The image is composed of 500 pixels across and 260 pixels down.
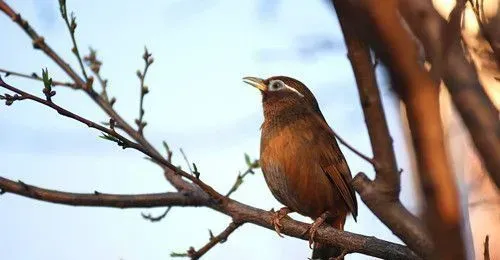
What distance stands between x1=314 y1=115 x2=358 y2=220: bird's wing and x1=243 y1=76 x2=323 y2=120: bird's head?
0.73 meters

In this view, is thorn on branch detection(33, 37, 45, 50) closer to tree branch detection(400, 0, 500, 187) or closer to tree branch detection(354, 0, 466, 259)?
tree branch detection(400, 0, 500, 187)

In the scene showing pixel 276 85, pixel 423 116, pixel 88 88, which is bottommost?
pixel 423 116

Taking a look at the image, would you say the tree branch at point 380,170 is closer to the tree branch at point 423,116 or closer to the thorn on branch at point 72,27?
the tree branch at point 423,116

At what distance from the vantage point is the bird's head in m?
6.75

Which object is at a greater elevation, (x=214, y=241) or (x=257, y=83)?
(x=257, y=83)

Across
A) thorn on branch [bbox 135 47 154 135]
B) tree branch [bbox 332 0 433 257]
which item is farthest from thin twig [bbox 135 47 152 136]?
tree branch [bbox 332 0 433 257]

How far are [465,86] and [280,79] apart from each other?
5395mm

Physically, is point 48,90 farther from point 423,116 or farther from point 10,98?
point 423,116

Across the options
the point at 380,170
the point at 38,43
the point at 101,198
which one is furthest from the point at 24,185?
the point at 380,170

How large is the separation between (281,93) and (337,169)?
1247mm

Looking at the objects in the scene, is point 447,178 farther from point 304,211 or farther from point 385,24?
point 304,211

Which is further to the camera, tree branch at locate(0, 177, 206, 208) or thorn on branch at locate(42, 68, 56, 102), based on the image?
tree branch at locate(0, 177, 206, 208)

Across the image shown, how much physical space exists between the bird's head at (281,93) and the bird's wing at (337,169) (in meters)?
Answer: 0.73

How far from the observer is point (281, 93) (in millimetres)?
6930
